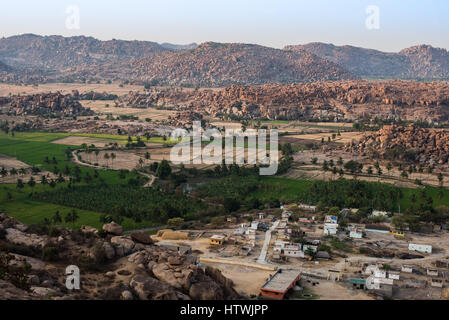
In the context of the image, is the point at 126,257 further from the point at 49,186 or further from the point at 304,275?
the point at 49,186

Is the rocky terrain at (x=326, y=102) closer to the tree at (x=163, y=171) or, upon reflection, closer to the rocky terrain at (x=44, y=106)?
the rocky terrain at (x=44, y=106)

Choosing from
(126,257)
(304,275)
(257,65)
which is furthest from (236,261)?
(257,65)

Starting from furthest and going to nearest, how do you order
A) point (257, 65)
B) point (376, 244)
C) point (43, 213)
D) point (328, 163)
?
point (257, 65) < point (328, 163) < point (43, 213) < point (376, 244)

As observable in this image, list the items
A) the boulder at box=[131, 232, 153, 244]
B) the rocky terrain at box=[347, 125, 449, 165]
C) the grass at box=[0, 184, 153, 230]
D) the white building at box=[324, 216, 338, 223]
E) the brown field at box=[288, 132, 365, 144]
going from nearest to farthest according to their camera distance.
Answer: the boulder at box=[131, 232, 153, 244], the grass at box=[0, 184, 153, 230], the white building at box=[324, 216, 338, 223], the rocky terrain at box=[347, 125, 449, 165], the brown field at box=[288, 132, 365, 144]

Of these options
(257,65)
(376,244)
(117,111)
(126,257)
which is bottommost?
(376,244)

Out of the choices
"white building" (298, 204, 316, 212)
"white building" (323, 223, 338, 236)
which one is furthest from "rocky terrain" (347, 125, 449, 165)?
"white building" (323, 223, 338, 236)

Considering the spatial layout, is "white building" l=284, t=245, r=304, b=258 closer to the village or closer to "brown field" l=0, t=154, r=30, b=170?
the village
